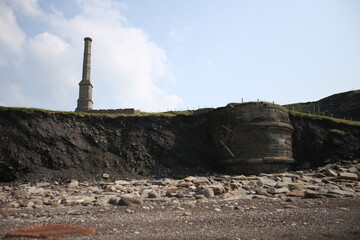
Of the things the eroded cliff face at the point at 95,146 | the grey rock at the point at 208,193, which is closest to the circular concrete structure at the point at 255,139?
the eroded cliff face at the point at 95,146

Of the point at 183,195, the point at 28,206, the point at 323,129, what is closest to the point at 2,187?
the point at 28,206

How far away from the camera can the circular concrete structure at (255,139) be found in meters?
13.4

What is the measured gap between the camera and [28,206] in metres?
6.42

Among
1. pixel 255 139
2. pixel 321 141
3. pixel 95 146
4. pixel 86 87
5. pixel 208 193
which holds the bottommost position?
pixel 208 193

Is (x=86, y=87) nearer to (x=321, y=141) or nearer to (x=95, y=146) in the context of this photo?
(x=95, y=146)

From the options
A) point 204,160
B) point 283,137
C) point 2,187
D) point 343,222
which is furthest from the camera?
point 204,160

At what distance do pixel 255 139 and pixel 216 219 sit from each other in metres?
9.71

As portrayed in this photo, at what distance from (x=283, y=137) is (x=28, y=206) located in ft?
40.5

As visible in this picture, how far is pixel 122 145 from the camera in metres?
14.1

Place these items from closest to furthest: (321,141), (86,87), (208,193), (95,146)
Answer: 1. (208,193)
2. (95,146)
3. (321,141)
4. (86,87)

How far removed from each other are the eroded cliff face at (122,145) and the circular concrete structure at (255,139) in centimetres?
135

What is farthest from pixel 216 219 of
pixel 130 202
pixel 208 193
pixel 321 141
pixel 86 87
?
Result: pixel 86 87

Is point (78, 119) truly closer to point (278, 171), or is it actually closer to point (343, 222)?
point (278, 171)

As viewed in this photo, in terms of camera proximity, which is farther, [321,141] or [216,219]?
[321,141]
